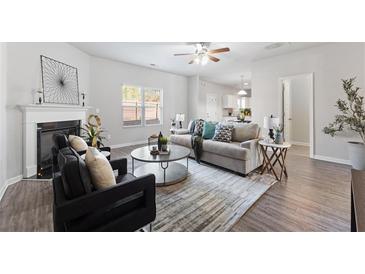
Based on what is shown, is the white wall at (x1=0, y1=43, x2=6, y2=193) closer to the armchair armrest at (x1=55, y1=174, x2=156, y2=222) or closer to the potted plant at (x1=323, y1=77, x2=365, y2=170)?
the armchair armrest at (x1=55, y1=174, x2=156, y2=222)

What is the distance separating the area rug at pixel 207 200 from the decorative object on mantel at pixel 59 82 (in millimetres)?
2951

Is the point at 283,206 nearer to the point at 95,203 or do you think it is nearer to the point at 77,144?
the point at 95,203

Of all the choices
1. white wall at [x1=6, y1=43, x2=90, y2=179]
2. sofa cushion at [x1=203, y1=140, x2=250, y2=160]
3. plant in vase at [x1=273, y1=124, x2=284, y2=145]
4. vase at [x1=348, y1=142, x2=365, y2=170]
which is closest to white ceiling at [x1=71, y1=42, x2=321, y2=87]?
white wall at [x1=6, y1=43, x2=90, y2=179]

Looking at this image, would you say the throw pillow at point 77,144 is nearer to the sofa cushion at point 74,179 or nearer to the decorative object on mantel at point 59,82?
the sofa cushion at point 74,179

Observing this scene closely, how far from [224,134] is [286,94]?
3.66 m

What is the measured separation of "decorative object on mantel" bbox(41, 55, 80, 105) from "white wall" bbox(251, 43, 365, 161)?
16.4 feet

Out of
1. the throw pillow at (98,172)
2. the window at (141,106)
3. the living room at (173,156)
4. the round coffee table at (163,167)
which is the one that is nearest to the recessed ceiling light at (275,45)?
the living room at (173,156)

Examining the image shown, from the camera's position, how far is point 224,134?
3.60 metres

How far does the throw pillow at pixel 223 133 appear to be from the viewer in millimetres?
3574

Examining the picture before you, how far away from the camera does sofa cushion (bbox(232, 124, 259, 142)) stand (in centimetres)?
341

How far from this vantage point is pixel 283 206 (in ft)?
6.65

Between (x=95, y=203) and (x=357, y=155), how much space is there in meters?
4.16
